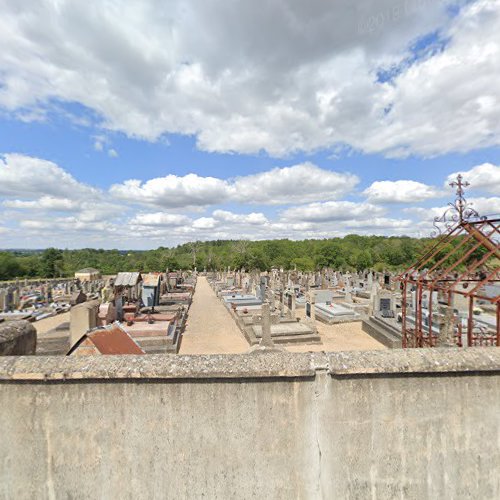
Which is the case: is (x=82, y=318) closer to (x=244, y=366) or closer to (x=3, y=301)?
(x=244, y=366)

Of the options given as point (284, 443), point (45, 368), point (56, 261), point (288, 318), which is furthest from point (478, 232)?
point (56, 261)

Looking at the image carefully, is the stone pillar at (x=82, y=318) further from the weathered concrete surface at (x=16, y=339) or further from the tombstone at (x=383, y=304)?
the tombstone at (x=383, y=304)

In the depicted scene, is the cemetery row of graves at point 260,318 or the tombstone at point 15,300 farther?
the tombstone at point 15,300

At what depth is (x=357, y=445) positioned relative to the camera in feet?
7.02


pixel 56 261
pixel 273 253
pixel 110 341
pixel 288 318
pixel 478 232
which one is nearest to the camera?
pixel 110 341

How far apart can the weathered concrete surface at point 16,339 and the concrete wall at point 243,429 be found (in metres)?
0.87

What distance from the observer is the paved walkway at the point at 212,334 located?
1336 cm

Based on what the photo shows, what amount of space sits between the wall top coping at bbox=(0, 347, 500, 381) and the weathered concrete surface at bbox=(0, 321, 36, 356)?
2.71 feet

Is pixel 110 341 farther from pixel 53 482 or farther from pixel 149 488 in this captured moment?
pixel 149 488

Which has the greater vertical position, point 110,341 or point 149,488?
point 110,341

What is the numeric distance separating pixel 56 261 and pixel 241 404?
71680 mm

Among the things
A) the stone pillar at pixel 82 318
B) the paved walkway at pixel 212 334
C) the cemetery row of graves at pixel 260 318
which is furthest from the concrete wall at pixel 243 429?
the paved walkway at pixel 212 334

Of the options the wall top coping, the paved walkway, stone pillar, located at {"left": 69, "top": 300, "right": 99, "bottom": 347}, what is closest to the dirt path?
the paved walkway

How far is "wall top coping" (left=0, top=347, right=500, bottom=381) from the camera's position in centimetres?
208
